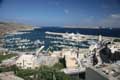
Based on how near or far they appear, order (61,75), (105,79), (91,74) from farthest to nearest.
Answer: (61,75) → (91,74) → (105,79)

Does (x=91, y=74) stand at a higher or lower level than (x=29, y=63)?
higher

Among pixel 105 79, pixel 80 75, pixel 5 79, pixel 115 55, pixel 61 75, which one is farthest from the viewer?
pixel 115 55

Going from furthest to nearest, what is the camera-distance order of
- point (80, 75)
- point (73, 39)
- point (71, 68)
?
1. point (73, 39)
2. point (71, 68)
3. point (80, 75)

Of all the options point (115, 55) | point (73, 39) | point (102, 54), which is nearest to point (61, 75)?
point (115, 55)

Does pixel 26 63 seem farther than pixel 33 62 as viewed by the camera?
No

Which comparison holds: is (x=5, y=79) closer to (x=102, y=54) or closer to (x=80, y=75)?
(x=80, y=75)

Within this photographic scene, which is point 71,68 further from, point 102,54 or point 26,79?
point 102,54

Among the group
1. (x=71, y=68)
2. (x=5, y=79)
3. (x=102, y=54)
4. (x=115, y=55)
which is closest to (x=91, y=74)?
(x=5, y=79)

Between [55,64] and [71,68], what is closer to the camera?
[71,68]

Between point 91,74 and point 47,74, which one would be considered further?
point 47,74
